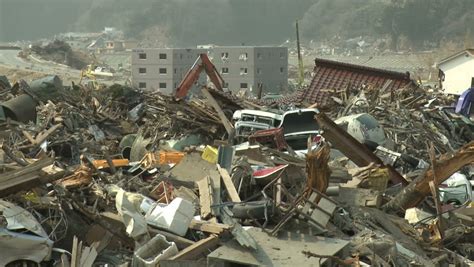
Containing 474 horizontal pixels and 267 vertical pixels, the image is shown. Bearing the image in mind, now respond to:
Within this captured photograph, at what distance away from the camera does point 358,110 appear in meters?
14.5

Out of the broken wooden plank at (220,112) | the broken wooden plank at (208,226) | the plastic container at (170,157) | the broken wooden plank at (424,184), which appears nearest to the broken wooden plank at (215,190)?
the broken wooden plank at (208,226)

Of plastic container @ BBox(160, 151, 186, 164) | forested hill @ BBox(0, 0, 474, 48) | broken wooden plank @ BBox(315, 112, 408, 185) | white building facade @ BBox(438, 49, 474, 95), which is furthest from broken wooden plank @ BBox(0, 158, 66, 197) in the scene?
forested hill @ BBox(0, 0, 474, 48)

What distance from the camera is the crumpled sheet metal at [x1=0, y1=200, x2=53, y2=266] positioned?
22.3 feet

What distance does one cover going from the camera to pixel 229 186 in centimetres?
831

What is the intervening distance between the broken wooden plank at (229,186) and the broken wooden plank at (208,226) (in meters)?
0.65

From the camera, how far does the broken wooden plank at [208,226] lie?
23.7 ft

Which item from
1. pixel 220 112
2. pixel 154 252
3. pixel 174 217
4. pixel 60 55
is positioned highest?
pixel 60 55

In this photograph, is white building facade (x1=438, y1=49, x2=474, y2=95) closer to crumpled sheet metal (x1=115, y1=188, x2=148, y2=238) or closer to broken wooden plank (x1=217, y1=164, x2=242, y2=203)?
broken wooden plank (x1=217, y1=164, x2=242, y2=203)

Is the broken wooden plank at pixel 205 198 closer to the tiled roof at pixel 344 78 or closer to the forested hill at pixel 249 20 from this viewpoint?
the tiled roof at pixel 344 78

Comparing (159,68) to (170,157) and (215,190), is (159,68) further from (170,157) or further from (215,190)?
(215,190)

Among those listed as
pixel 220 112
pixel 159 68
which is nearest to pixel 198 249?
pixel 220 112

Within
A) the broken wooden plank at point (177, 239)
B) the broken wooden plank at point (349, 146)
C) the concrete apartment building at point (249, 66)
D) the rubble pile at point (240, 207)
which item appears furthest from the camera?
Result: the concrete apartment building at point (249, 66)

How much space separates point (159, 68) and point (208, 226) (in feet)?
207

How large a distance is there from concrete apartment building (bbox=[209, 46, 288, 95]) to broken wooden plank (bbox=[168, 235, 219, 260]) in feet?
198
